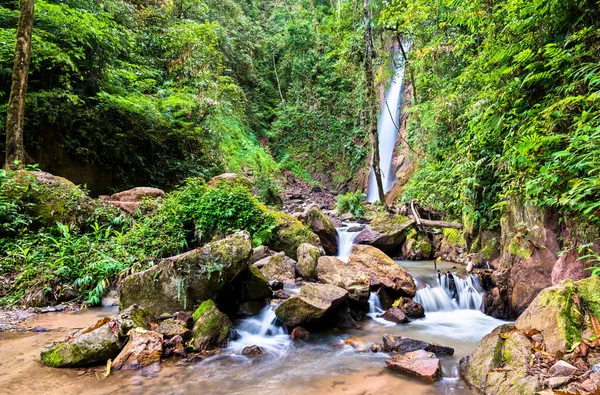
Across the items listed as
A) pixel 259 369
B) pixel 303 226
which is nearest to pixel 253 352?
pixel 259 369

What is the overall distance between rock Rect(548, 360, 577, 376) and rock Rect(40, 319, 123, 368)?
444cm

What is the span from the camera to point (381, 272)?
21.0 ft

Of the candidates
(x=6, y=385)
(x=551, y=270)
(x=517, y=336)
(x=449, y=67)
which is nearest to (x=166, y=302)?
(x=6, y=385)

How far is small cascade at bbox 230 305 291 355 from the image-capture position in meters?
4.57

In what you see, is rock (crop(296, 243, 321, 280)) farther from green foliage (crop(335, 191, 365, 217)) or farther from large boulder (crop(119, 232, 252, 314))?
green foliage (crop(335, 191, 365, 217))

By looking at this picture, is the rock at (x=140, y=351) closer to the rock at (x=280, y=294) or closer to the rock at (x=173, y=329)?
the rock at (x=173, y=329)

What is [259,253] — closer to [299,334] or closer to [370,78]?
[299,334]

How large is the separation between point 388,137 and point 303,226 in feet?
46.3

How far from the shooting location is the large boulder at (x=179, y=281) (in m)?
4.95

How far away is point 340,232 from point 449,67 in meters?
6.24

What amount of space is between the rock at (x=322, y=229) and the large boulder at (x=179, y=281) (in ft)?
14.9

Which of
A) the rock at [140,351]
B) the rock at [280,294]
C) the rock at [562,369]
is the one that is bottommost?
the rock at [140,351]

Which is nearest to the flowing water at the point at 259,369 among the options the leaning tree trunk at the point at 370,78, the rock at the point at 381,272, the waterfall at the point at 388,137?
the rock at the point at 381,272

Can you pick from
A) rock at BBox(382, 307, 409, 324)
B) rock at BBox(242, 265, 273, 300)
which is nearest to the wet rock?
rock at BBox(382, 307, 409, 324)
